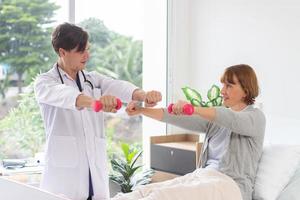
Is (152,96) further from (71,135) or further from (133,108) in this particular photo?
(71,135)

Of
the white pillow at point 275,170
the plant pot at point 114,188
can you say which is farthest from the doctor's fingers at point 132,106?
the plant pot at point 114,188

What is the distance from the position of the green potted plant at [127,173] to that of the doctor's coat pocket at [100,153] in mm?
1410

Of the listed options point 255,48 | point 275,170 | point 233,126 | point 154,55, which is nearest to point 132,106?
point 233,126

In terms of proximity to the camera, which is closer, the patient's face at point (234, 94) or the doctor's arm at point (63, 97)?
the doctor's arm at point (63, 97)

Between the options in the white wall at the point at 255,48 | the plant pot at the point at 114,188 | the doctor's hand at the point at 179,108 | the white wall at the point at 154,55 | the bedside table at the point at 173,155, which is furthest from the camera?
the white wall at the point at 154,55

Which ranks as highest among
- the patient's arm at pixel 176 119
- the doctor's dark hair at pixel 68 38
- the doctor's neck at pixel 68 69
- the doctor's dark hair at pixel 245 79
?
the doctor's dark hair at pixel 68 38

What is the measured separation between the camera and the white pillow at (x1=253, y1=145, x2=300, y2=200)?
7.86ft

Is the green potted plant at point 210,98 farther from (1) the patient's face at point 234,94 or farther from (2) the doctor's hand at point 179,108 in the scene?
(2) the doctor's hand at point 179,108

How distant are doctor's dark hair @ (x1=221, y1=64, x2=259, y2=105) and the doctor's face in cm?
68

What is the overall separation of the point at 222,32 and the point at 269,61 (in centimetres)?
54

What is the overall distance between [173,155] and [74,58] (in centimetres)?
156

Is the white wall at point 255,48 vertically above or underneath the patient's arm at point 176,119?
above

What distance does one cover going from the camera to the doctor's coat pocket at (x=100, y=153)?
88.5 inches

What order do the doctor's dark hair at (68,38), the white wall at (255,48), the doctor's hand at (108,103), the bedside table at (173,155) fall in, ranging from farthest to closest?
the bedside table at (173,155)
the white wall at (255,48)
the doctor's dark hair at (68,38)
the doctor's hand at (108,103)
